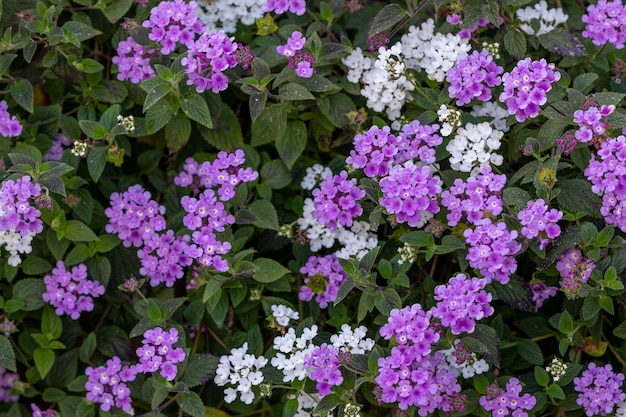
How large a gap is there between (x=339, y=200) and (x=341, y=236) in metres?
0.22

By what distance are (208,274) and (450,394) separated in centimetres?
96

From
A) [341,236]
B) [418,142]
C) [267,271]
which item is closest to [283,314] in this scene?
[267,271]

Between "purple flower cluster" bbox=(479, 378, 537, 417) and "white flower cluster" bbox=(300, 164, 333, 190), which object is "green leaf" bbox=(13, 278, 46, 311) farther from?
"purple flower cluster" bbox=(479, 378, 537, 417)

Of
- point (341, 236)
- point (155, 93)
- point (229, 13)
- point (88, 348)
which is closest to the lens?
point (155, 93)

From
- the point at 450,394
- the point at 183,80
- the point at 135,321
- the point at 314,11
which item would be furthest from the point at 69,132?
the point at 450,394

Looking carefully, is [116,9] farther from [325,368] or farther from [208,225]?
[325,368]

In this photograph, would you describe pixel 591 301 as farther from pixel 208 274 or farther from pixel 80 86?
pixel 80 86

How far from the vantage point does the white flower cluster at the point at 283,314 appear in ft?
10.3

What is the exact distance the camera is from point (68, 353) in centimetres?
349

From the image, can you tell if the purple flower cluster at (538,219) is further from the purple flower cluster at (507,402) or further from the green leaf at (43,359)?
the green leaf at (43,359)

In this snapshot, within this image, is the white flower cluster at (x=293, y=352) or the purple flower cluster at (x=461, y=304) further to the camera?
the white flower cluster at (x=293, y=352)

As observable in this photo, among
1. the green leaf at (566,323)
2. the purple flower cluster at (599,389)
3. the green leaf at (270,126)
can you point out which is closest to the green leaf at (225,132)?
the green leaf at (270,126)

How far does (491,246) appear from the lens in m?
2.79

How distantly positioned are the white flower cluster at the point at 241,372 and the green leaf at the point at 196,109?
2.78 feet
